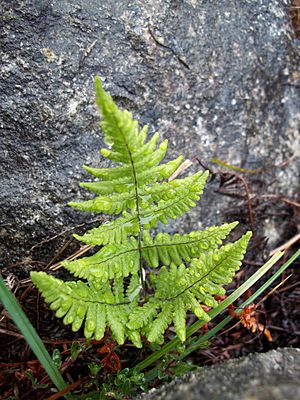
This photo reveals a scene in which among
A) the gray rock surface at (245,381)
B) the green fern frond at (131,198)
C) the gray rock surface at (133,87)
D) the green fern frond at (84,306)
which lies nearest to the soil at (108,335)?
the gray rock surface at (133,87)

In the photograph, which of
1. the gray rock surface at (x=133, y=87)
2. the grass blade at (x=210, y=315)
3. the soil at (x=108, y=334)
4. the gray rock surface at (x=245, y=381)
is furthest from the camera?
the gray rock surface at (x=133, y=87)

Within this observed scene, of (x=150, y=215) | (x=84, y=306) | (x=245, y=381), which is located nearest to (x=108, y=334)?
(x=84, y=306)

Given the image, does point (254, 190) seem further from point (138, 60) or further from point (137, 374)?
point (137, 374)

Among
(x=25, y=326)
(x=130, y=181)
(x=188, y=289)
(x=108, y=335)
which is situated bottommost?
(x=108, y=335)

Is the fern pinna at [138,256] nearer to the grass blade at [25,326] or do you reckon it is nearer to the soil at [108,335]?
the grass blade at [25,326]

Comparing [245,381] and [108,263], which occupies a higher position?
[108,263]

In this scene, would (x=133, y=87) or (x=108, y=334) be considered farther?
(x=133, y=87)

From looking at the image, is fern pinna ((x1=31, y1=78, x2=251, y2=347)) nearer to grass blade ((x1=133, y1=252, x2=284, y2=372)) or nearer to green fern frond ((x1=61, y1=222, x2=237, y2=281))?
green fern frond ((x1=61, y1=222, x2=237, y2=281))

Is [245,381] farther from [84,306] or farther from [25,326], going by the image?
[25,326]
